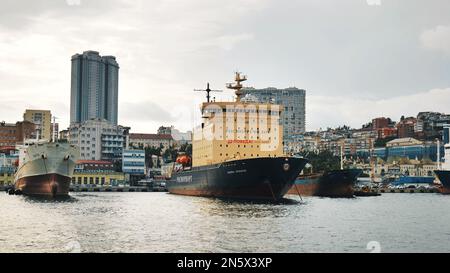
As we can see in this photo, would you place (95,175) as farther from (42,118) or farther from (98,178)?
(42,118)

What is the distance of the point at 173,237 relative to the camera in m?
25.3

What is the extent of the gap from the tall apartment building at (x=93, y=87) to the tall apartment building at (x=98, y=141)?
3.75 m

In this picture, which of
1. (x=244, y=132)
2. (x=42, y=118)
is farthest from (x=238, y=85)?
(x=42, y=118)

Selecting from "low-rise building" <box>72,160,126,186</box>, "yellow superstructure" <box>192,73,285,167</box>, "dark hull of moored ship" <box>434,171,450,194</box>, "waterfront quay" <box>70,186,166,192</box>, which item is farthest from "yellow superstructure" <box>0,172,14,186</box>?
"dark hull of moored ship" <box>434,171,450,194</box>

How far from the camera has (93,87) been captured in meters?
116

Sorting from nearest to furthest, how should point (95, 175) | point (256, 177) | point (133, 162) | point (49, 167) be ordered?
point (256, 177)
point (49, 167)
point (95, 175)
point (133, 162)

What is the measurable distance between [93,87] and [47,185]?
50910 millimetres

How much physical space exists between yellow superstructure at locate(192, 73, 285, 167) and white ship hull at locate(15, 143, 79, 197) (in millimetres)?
16594

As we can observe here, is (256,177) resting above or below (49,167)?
below

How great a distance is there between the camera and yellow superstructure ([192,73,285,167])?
63.3m

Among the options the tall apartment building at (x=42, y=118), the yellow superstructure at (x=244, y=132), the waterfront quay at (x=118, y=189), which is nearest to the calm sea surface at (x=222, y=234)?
the yellow superstructure at (x=244, y=132)

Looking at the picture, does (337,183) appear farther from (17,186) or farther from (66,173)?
(17,186)

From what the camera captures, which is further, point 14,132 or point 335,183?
point 14,132
